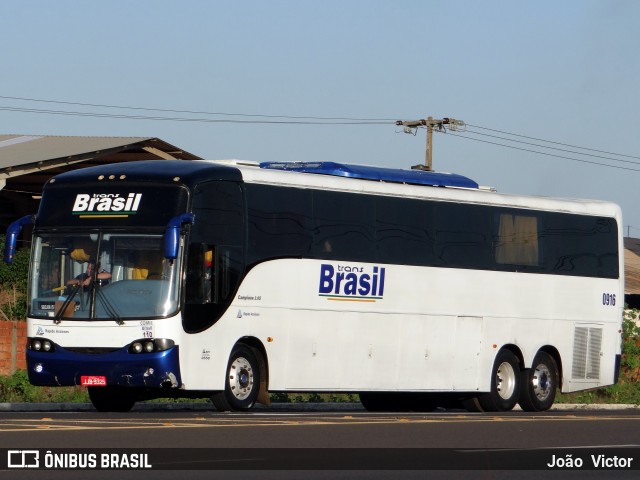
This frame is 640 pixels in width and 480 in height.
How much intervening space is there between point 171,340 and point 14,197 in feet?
103

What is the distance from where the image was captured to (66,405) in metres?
28.3

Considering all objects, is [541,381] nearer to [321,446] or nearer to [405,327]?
[405,327]

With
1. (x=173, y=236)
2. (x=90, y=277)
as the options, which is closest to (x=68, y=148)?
(x=90, y=277)

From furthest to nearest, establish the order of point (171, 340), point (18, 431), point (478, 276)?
point (478, 276), point (171, 340), point (18, 431)

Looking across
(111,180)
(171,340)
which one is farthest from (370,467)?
(111,180)

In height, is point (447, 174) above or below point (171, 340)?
above

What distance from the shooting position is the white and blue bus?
22844mm

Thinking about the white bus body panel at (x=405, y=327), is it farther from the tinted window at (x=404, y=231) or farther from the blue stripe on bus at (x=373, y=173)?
the blue stripe on bus at (x=373, y=173)

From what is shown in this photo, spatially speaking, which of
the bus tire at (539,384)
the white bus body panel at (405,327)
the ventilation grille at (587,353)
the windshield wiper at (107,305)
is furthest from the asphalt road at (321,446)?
the ventilation grille at (587,353)

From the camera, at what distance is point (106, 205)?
920 inches

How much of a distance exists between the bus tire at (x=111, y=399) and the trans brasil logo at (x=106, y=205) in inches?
107

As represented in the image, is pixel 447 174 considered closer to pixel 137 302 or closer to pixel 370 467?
pixel 137 302

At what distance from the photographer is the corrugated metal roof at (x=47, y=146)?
4309 centimetres

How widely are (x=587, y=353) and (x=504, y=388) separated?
2.43 metres
